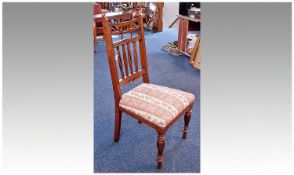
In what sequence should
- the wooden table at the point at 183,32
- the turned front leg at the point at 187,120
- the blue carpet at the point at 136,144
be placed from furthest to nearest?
the wooden table at the point at 183,32 < the turned front leg at the point at 187,120 < the blue carpet at the point at 136,144

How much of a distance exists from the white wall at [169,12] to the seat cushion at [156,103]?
4471 mm

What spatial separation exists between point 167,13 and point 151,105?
4766 millimetres

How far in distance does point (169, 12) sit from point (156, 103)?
4725mm

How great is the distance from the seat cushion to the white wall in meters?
4.47

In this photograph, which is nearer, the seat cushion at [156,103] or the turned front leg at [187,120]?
the seat cushion at [156,103]

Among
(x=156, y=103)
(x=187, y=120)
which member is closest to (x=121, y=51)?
(x=156, y=103)

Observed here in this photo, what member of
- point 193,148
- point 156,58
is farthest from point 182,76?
point 193,148

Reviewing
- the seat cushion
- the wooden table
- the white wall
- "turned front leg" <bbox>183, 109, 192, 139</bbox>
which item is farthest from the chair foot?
the white wall

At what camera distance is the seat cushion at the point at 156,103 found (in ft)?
5.09

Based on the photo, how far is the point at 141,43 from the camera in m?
1.86

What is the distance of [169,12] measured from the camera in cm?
596

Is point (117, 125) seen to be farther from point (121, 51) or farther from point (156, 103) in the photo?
point (121, 51)

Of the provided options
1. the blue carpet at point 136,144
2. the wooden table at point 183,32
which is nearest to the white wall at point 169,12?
the wooden table at point 183,32

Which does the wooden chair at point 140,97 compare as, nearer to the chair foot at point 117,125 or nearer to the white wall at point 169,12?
the chair foot at point 117,125
